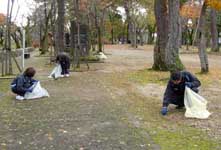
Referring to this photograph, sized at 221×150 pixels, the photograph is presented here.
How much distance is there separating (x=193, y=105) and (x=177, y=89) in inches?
18.4

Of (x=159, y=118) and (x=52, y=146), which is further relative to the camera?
(x=159, y=118)

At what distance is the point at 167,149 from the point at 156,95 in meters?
5.46

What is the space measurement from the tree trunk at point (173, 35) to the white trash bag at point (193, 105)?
6306 mm

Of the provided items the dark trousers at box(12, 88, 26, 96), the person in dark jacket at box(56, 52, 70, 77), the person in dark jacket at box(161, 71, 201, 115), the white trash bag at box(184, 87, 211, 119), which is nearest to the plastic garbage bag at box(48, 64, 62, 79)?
the person in dark jacket at box(56, 52, 70, 77)

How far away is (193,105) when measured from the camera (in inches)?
335

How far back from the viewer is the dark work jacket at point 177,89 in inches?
342

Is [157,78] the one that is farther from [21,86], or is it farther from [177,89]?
[177,89]

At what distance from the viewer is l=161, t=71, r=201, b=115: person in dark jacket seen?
8.55 metres

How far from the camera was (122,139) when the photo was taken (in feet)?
21.7

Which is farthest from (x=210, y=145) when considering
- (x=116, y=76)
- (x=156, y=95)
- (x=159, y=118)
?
(x=116, y=76)

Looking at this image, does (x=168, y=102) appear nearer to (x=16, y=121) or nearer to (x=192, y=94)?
(x=192, y=94)

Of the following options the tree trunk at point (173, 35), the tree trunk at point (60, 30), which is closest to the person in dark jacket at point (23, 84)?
the tree trunk at point (173, 35)

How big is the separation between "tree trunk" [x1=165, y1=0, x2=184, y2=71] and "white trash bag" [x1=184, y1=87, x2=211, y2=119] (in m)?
6.31

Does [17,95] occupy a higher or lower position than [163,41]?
lower
